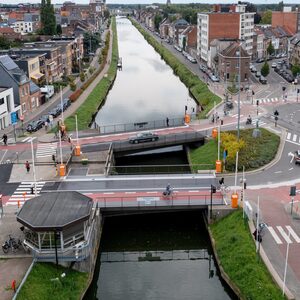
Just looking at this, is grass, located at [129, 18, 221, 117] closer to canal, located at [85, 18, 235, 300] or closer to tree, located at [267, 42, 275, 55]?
canal, located at [85, 18, 235, 300]

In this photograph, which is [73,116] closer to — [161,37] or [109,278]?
[109,278]

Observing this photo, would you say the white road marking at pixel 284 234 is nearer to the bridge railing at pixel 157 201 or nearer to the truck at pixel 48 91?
the bridge railing at pixel 157 201

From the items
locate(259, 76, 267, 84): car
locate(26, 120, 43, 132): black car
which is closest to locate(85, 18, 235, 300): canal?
locate(26, 120, 43, 132): black car

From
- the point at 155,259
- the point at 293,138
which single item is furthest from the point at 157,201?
the point at 293,138

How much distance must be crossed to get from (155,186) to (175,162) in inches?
539

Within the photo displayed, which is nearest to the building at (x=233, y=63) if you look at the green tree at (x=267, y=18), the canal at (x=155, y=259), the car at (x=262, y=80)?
the car at (x=262, y=80)

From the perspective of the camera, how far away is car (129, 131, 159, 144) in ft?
174

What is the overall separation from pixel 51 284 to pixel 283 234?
48.9ft

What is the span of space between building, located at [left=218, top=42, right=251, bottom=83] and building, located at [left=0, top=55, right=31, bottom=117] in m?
37.8

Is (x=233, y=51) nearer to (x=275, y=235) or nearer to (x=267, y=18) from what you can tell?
(x=275, y=235)

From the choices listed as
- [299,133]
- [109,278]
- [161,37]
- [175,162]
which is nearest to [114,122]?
[175,162]

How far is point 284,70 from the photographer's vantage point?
101 metres

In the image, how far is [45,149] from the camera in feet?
169

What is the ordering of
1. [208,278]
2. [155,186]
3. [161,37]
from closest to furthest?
[208,278]
[155,186]
[161,37]
